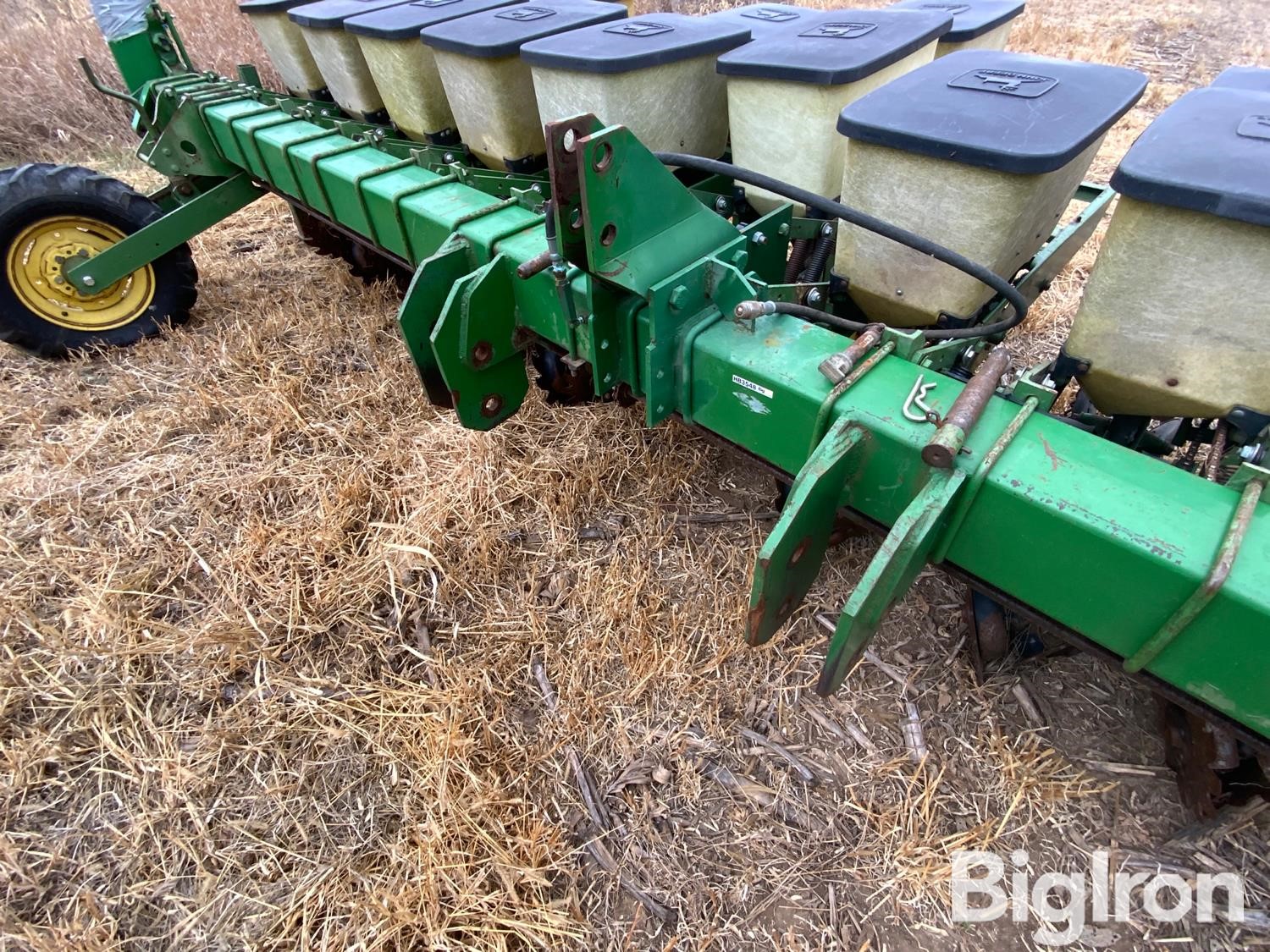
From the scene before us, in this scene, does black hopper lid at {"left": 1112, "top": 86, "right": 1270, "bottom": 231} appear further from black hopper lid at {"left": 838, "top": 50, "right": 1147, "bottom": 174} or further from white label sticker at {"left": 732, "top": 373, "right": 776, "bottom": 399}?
white label sticker at {"left": 732, "top": 373, "right": 776, "bottom": 399}

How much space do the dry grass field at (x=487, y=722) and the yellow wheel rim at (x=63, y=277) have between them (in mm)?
803

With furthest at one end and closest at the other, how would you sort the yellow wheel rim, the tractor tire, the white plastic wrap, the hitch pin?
1. the tractor tire
2. the white plastic wrap
3. the yellow wheel rim
4. the hitch pin

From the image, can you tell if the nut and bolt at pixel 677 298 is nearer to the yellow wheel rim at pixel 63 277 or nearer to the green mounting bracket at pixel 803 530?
the green mounting bracket at pixel 803 530

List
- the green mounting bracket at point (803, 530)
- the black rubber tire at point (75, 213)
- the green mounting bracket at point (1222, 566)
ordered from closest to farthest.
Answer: the green mounting bracket at point (1222, 566)
the green mounting bracket at point (803, 530)
the black rubber tire at point (75, 213)

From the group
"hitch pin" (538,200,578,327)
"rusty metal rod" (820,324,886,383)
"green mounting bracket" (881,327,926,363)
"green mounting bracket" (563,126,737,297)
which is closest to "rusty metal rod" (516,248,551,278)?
"hitch pin" (538,200,578,327)

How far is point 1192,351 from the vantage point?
146cm

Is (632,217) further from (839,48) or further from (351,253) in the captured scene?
(351,253)

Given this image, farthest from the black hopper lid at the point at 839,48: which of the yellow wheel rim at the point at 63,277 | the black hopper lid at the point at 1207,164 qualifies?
the yellow wheel rim at the point at 63,277

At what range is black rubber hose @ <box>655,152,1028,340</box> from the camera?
66.3 inches

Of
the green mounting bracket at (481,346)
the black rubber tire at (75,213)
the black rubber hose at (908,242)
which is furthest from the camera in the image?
the black rubber tire at (75,213)

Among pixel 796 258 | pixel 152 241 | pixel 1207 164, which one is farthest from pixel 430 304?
pixel 152 241

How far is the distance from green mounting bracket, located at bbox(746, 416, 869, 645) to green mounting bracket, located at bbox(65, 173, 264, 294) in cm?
351

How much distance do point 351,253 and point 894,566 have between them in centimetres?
420

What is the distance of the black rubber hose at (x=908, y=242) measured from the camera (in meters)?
1.68
